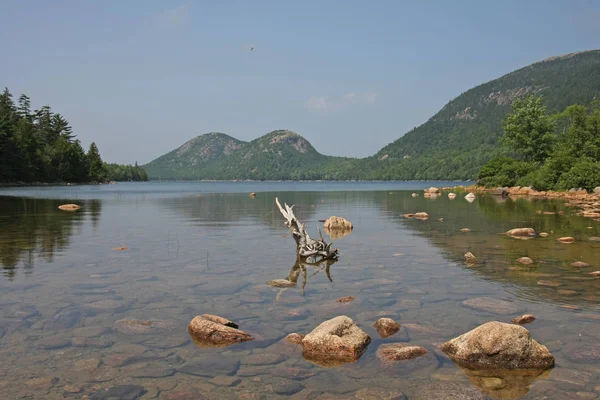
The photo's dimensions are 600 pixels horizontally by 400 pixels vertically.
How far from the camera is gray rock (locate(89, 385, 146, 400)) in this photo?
25.0ft

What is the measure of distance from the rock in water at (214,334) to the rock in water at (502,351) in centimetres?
439

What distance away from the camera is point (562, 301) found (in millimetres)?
12953

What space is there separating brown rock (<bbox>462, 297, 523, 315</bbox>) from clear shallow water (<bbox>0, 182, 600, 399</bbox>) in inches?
5.2

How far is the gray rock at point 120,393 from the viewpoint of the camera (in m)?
7.63

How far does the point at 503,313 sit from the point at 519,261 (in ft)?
24.1

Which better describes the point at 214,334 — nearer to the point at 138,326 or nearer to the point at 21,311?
the point at 138,326

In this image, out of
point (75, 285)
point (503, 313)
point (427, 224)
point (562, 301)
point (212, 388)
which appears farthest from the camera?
point (427, 224)

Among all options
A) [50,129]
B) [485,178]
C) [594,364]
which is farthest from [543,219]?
[50,129]

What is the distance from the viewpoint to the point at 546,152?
98.4 metres

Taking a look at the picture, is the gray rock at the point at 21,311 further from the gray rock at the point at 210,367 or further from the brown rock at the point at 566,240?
the brown rock at the point at 566,240

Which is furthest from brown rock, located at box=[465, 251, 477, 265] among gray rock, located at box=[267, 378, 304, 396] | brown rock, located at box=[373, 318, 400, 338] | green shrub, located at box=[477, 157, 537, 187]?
green shrub, located at box=[477, 157, 537, 187]

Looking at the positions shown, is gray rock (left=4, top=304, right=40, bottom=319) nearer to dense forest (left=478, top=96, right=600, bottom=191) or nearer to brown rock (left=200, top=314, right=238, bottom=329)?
brown rock (left=200, top=314, right=238, bottom=329)

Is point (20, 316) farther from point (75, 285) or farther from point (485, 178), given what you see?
point (485, 178)

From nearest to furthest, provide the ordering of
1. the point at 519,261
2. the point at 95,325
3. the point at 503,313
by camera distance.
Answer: the point at 95,325 → the point at 503,313 → the point at 519,261
